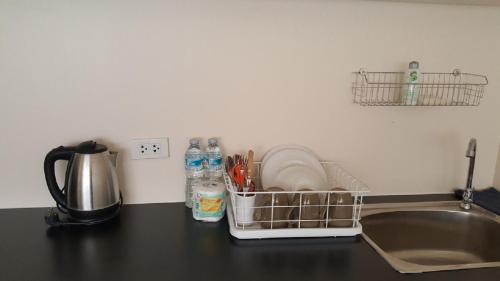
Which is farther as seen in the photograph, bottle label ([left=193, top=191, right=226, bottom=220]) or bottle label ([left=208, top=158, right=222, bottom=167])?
bottle label ([left=208, top=158, right=222, bottom=167])

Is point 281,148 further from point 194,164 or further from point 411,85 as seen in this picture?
point 411,85

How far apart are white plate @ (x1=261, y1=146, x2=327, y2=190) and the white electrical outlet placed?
0.38 meters

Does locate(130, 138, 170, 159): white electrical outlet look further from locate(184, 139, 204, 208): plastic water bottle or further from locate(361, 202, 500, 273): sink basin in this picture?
locate(361, 202, 500, 273): sink basin

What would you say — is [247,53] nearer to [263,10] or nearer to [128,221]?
[263,10]

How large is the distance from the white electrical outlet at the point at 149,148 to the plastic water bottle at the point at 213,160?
17 centimetres

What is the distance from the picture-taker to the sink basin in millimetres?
1232

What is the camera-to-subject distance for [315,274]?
86 cm

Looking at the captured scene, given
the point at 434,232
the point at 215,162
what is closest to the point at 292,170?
the point at 215,162

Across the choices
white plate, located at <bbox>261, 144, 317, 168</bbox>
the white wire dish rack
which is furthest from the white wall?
the white wire dish rack

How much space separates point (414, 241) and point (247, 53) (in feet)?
3.20

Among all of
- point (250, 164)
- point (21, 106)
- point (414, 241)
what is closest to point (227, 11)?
point (250, 164)

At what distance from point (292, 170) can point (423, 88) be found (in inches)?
25.7

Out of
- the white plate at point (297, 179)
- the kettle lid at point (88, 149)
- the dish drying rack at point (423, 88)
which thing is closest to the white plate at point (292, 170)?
the white plate at point (297, 179)

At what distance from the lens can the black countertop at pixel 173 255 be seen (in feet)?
2.80
